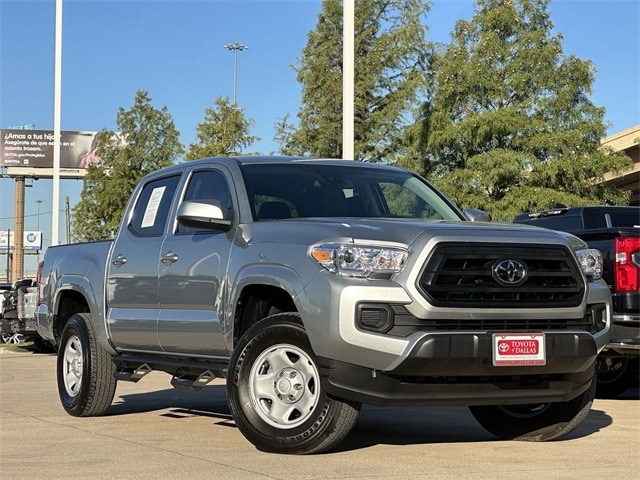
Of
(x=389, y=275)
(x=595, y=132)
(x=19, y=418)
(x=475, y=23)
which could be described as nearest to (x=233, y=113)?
(x=475, y=23)

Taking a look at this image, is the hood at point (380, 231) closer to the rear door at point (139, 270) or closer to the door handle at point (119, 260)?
the rear door at point (139, 270)

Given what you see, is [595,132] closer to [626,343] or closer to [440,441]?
[626,343]

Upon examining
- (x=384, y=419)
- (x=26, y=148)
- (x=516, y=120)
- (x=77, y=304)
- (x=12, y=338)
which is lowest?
(x=12, y=338)

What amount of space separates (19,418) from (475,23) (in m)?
26.7

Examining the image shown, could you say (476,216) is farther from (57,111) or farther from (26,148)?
(26,148)

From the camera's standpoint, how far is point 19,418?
9.49 meters

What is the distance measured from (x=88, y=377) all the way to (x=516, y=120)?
2380 centimetres

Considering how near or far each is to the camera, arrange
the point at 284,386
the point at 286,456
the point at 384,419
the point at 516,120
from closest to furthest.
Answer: the point at 286,456 → the point at 284,386 → the point at 384,419 → the point at 516,120

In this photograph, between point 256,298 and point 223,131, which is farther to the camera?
point 223,131

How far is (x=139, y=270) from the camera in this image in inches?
345

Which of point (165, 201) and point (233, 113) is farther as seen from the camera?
point (233, 113)

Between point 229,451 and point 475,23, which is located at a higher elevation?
point 475,23

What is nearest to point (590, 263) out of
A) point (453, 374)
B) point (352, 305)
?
point (453, 374)

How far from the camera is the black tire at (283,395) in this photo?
6.73m
